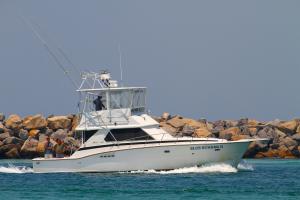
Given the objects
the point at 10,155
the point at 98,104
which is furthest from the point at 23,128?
the point at 98,104

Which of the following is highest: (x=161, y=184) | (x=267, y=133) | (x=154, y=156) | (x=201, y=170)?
(x=267, y=133)

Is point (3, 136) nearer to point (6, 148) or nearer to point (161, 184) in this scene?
point (6, 148)

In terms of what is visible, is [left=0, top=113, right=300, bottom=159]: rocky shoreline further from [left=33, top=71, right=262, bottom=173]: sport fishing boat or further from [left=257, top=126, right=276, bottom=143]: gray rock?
[left=33, top=71, right=262, bottom=173]: sport fishing boat

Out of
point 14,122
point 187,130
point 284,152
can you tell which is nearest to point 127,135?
point 187,130

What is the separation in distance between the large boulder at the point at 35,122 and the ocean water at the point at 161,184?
1659cm

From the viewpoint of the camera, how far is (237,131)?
221 ft

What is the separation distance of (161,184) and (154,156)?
12.6ft

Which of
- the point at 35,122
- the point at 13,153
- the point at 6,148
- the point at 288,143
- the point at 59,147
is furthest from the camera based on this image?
the point at 35,122

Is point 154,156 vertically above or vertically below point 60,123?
below

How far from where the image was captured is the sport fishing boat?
149ft

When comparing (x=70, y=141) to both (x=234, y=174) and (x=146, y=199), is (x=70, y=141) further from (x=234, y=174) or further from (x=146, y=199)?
(x=146, y=199)

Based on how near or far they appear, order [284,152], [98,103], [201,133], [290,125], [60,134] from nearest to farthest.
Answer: [98,103] → [201,133] → [60,134] → [284,152] → [290,125]

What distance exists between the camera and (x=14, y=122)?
69000 mm

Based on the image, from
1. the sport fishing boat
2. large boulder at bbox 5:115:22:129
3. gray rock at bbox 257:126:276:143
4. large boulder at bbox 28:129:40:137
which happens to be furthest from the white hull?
large boulder at bbox 5:115:22:129
